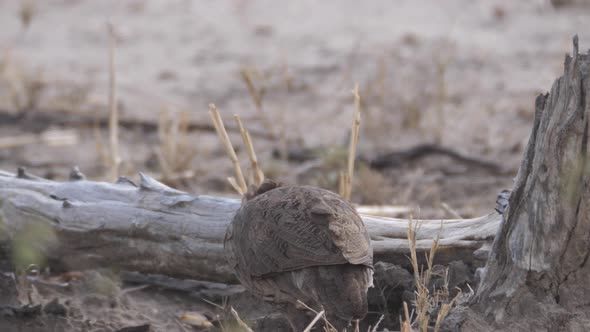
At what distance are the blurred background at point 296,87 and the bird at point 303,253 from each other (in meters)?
2.17

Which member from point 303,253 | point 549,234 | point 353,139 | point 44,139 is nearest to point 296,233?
point 303,253

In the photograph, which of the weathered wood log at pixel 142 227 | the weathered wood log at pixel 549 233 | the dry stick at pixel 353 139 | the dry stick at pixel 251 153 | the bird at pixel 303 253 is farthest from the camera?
the dry stick at pixel 251 153

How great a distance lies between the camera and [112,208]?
13.4ft

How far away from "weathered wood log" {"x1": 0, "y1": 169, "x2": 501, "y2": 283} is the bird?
524mm

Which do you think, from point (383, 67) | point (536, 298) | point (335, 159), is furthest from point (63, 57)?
point (536, 298)

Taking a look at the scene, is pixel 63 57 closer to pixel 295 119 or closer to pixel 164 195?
pixel 295 119

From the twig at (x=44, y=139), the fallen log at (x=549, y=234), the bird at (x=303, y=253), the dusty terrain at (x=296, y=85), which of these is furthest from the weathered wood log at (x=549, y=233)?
the twig at (x=44, y=139)

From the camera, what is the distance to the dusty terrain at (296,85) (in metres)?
6.67

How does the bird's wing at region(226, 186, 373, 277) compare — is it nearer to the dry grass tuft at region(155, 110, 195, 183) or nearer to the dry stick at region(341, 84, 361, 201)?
the dry stick at region(341, 84, 361, 201)

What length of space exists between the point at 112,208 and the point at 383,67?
423 cm

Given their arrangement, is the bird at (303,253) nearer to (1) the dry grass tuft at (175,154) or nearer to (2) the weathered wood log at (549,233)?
(2) the weathered wood log at (549,233)

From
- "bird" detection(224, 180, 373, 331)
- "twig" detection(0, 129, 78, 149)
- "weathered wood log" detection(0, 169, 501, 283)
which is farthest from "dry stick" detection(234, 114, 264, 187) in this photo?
"twig" detection(0, 129, 78, 149)

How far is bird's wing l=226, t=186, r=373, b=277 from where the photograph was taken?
3006 millimetres

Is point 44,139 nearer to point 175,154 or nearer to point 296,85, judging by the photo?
point 175,154
